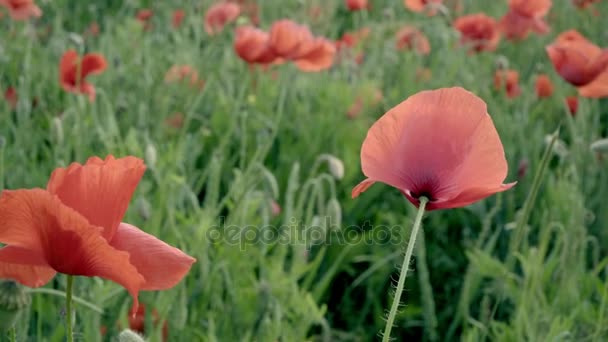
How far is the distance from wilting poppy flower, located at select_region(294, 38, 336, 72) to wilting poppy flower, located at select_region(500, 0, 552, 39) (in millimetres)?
751

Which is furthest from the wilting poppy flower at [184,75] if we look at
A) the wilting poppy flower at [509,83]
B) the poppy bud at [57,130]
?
the wilting poppy flower at [509,83]

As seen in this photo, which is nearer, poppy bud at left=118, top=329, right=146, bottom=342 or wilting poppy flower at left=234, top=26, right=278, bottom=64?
poppy bud at left=118, top=329, right=146, bottom=342

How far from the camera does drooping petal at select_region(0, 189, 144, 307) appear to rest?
0.51 meters

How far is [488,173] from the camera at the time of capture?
24.0 inches

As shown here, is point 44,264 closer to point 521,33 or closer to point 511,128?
point 511,128

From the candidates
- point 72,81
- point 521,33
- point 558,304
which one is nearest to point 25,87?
point 72,81

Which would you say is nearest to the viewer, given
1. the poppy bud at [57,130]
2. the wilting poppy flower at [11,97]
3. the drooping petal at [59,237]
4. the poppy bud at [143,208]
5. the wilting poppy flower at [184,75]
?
the drooping petal at [59,237]

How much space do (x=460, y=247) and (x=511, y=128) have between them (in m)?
0.42

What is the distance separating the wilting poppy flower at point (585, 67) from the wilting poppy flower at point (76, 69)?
0.97 meters

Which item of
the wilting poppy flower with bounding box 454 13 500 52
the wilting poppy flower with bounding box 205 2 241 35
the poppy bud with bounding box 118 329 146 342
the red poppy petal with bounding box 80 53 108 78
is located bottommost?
the wilting poppy flower with bounding box 454 13 500 52

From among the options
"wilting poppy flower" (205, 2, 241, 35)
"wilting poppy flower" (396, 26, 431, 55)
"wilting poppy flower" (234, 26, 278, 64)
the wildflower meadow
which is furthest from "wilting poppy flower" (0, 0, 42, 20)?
"wilting poppy flower" (396, 26, 431, 55)

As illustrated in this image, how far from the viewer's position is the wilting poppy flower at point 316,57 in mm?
1690

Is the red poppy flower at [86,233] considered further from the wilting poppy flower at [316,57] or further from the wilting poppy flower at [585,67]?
the wilting poppy flower at [316,57]

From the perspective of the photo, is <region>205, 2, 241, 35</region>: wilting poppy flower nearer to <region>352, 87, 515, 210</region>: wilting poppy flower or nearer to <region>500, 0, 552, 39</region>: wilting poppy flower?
<region>500, 0, 552, 39</region>: wilting poppy flower
